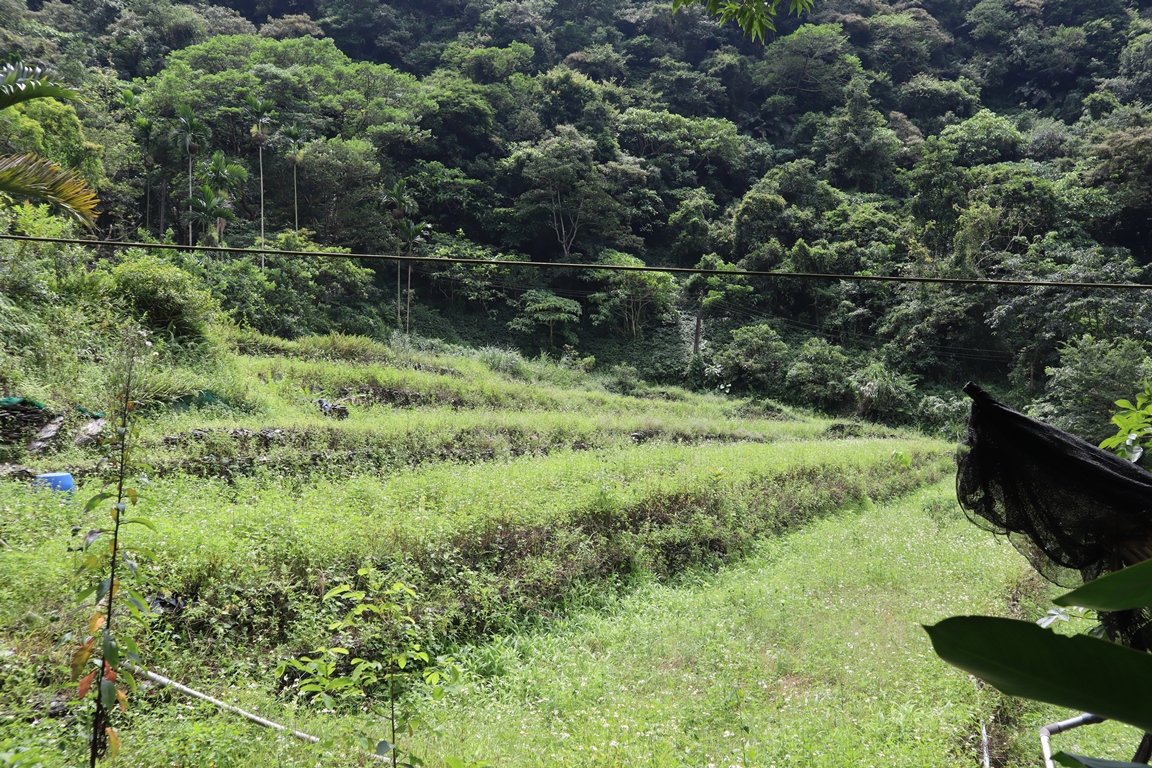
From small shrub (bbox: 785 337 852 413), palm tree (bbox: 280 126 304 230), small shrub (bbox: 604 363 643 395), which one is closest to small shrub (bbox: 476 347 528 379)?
small shrub (bbox: 604 363 643 395)

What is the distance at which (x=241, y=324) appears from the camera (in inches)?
655

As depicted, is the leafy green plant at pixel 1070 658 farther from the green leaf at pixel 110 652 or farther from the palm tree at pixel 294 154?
the palm tree at pixel 294 154

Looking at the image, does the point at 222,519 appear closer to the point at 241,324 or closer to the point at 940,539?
the point at 940,539

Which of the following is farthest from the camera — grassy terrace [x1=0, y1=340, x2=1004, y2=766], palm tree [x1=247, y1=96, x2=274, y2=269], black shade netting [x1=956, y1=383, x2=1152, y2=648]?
palm tree [x1=247, y1=96, x2=274, y2=269]

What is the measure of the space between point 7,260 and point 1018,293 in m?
27.7

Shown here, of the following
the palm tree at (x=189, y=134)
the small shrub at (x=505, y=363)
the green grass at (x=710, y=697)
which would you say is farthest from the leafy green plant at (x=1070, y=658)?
the palm tree at (x=189, y=134)

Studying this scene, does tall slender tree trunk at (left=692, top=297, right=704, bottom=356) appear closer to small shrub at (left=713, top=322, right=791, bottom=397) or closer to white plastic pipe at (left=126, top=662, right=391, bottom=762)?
small shrub at (left=713, top=322, right=791, bottom=397)

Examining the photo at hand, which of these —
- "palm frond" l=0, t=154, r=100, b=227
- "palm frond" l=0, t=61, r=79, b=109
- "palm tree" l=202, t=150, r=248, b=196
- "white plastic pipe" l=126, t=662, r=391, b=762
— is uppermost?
"palm tree" l=202, t=150, r=248, b=196

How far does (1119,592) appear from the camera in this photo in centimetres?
52

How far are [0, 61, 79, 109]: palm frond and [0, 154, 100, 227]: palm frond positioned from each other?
0.37 m

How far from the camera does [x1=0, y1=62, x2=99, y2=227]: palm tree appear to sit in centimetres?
422

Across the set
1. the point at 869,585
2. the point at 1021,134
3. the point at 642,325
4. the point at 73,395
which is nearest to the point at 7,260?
the point at 73,395

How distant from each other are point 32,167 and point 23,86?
525mm

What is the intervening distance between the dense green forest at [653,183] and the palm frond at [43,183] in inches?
500
